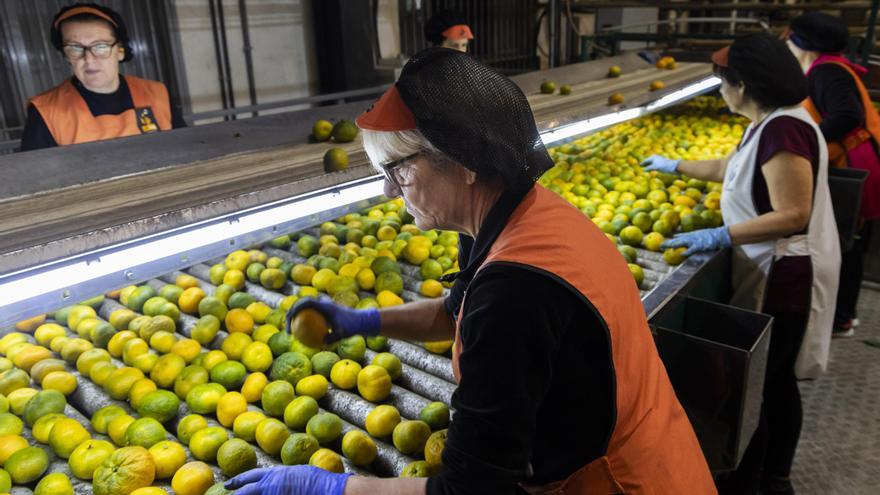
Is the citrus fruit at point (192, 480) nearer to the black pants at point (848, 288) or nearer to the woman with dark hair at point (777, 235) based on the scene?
the woman with dark hair at point (777, 235)

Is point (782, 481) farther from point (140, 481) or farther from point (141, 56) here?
point (141, 56)

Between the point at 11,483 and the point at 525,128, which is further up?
the point at 525,128

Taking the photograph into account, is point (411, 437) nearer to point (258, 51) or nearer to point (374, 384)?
point (374, 384)

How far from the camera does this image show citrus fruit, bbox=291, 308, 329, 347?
6.65ft

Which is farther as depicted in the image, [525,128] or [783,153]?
[783,153]

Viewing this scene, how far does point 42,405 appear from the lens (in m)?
2.14

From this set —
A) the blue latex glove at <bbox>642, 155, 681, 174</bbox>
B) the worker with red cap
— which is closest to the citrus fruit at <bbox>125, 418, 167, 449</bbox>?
the blue latex glove at <bbox>642, 155, 681, 174</bbox>

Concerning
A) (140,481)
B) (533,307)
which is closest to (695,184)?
(533,307)

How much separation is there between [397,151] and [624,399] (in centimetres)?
85

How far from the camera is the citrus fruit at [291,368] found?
7.86 feet

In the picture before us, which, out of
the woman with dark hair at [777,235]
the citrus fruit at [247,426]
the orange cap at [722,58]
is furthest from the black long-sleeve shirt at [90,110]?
the orange cap at [722,58]

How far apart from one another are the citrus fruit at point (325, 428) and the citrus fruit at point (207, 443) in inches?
11.1

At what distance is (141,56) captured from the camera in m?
7.40

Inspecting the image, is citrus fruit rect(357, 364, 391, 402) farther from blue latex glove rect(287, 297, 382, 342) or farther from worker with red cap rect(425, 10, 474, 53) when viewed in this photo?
worker with red cap rect(425, 10, 474, 53)
